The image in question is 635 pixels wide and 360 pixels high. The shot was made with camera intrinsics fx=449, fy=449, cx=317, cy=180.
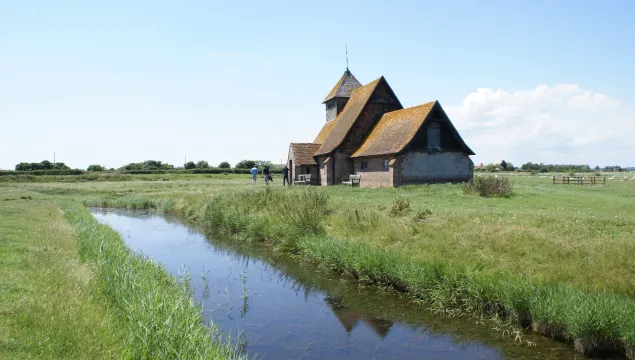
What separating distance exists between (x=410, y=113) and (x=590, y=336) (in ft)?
84.0

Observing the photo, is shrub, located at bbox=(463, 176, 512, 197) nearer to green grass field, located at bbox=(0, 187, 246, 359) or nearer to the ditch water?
the ditch water

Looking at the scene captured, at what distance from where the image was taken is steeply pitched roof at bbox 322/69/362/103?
40969 millimetres

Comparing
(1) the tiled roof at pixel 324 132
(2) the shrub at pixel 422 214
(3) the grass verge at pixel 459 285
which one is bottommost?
(3) the grass verge at pixel 459 285

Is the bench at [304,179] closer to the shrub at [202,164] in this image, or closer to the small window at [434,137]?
the small window at [434,137]

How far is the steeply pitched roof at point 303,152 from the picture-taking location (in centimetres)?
3861

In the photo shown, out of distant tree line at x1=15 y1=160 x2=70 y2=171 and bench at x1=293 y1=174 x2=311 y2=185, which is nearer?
bench at x1=293 y1=174 x2=311 y2=185

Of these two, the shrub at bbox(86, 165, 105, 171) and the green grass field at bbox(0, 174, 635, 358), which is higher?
the shrub at bbox(86, 165, 105, 171)

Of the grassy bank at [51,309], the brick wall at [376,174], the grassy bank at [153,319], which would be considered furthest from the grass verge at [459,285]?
the brick wall at [376,174]

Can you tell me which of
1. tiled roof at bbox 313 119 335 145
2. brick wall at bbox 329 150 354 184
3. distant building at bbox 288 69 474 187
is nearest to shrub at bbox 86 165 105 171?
tiled roof at bbox 313 119 335 145

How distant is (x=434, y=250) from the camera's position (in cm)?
1225

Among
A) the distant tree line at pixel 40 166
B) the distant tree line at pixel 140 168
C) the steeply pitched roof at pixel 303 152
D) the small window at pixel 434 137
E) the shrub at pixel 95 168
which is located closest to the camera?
the small window at pixel 434 137

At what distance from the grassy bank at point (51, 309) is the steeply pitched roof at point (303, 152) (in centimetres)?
2744

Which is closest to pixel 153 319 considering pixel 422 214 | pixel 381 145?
pixel 422 214

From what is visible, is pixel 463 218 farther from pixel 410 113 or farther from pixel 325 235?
pixel 410 113
